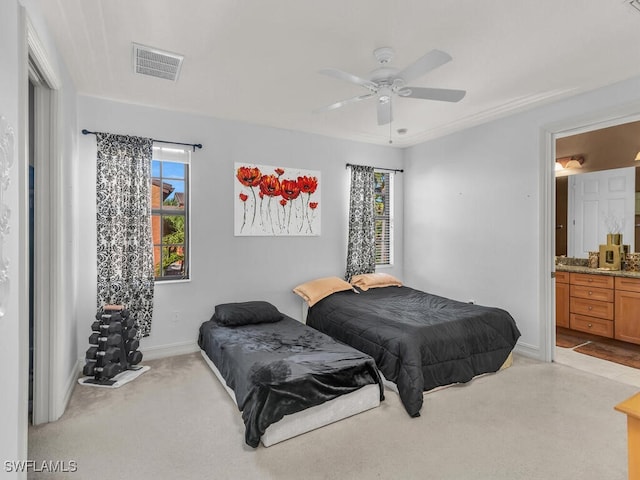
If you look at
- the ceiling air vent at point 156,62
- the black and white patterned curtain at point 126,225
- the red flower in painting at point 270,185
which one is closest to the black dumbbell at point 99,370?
the black and white patterned curtain at point 126,225

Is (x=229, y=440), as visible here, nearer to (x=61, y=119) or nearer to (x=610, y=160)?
(x=61, y=119)

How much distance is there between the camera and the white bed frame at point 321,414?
7.65 feet

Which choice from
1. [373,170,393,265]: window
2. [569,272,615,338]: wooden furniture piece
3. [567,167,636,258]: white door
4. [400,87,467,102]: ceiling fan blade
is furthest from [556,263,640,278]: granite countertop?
[400,87,467,102]: ceiling fan blade

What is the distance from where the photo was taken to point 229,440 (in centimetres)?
236

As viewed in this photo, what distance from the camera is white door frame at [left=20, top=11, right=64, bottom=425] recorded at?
248 centimetres

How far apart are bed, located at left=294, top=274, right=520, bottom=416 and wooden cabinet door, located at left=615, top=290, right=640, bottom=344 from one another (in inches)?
65.7

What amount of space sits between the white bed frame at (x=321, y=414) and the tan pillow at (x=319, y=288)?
5.23 ft

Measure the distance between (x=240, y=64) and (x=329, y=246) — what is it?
2.66m

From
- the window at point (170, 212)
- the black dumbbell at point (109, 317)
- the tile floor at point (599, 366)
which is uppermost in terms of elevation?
the window at point (170, 212)

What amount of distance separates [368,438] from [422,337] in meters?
0.93

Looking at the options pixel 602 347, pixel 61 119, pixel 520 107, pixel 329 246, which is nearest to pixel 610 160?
pixel 520 107

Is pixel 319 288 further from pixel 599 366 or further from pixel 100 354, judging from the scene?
pixel 599 366

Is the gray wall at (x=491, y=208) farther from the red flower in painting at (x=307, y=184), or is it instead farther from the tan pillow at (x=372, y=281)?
the red flower in painting at (x=307, y=184)

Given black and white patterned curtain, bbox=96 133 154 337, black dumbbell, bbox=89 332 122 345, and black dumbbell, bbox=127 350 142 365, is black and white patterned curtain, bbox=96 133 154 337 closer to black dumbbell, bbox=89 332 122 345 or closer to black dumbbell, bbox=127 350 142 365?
black dumbbell, bbox=127 350 142 365
